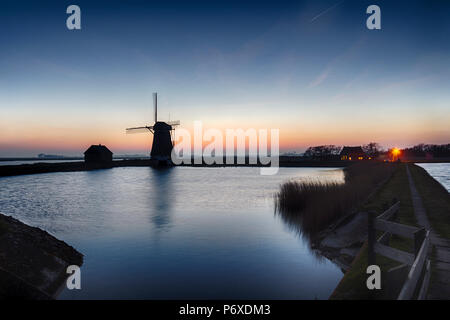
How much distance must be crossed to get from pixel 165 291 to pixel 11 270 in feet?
13.7

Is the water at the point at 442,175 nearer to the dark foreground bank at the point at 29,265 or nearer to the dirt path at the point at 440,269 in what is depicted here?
the dirt path at the point at 440,269

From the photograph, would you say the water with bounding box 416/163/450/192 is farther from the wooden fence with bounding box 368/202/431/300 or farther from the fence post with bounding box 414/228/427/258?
the fence post with bounding box 414/228/427/258

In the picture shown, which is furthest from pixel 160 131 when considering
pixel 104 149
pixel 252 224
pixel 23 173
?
pixel 252 224

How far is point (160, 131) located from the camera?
8362 cm

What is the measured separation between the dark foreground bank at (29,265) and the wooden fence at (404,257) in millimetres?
8279

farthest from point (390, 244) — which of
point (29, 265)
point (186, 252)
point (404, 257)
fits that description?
point (29, 265)

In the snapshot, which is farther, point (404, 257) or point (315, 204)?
point (315, 204)

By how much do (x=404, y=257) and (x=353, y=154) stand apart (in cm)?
12679

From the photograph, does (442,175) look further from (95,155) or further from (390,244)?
(95,155)

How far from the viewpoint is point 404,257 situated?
6.29 m

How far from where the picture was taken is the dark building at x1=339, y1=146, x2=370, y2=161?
121 metres

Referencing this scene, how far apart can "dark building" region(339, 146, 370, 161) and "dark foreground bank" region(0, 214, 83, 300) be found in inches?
4939

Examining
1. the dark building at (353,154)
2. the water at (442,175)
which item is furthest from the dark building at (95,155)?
the dark building at (353,154)

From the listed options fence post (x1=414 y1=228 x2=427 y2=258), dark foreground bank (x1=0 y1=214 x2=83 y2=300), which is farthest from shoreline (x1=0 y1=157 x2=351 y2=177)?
fence post (x1=414 y1=228 x2=427 y2=258)
